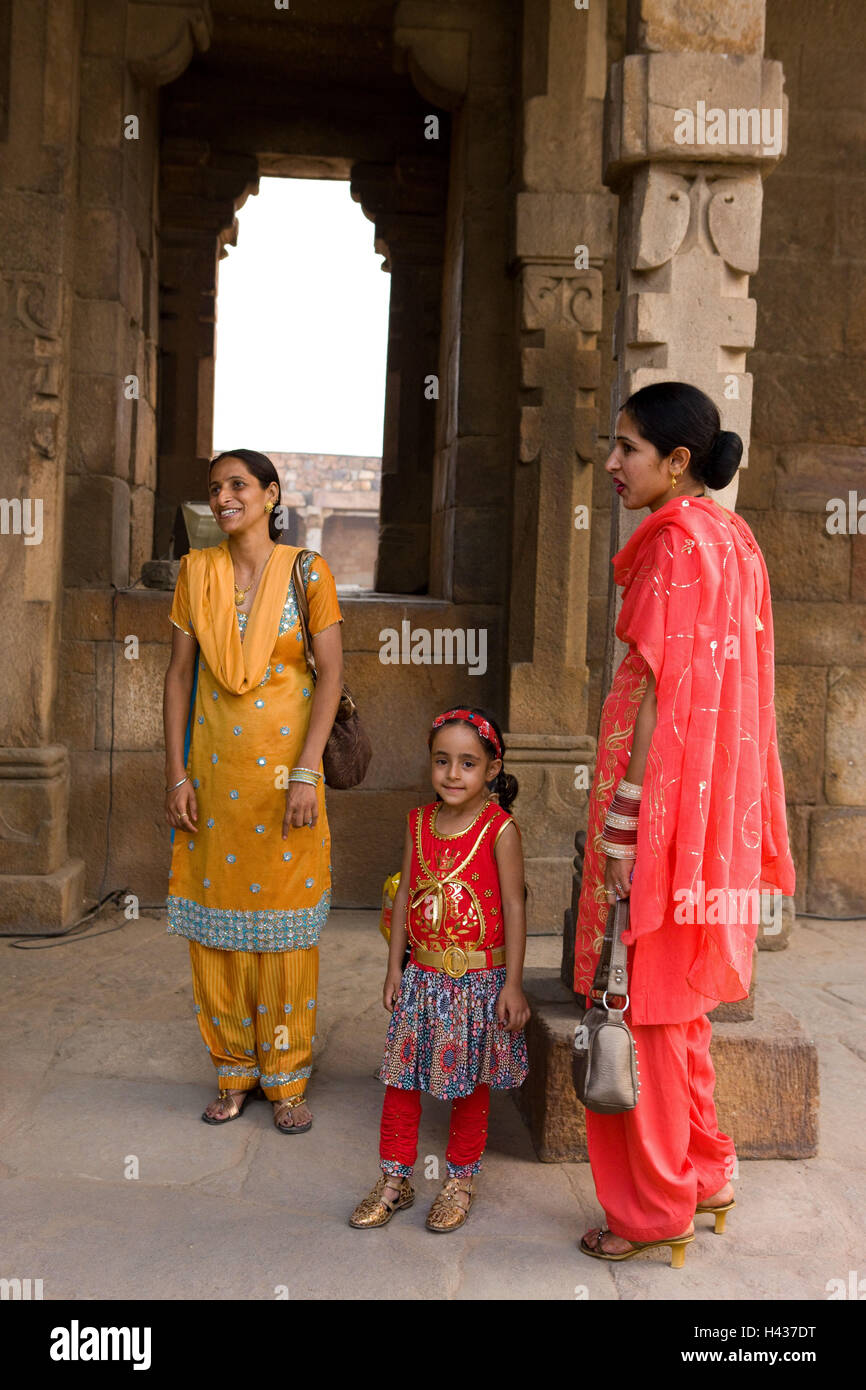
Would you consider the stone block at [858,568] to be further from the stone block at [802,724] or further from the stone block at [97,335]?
the stone block at [97,335]

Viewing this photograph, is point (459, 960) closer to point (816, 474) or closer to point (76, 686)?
point (76, 686)

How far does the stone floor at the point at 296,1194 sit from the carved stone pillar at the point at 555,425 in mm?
1602

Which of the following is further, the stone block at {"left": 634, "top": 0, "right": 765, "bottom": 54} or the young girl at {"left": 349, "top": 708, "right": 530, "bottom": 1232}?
the stone block at {"left": 634, "top": 0, "right": 765, "bottom": 54}

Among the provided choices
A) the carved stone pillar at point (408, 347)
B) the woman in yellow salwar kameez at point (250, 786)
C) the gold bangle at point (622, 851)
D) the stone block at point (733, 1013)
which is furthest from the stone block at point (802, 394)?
the gold bangle at point (622, 851)

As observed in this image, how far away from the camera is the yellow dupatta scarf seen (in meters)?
3.23

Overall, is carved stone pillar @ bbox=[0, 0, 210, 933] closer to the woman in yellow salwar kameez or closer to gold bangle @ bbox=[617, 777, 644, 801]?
the woman in yellow salwar kameez

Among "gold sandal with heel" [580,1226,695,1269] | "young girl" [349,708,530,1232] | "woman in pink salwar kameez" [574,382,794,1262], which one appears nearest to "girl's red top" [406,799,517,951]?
"young girl" [349,708,530,1232]

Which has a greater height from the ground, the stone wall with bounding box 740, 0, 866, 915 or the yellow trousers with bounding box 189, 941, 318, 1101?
the stone wall with bounding box 740, 0, 866, 915

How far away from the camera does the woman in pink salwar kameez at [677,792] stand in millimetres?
2455

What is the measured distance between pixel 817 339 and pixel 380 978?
11.5ft

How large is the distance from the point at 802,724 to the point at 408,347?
3.38 meters

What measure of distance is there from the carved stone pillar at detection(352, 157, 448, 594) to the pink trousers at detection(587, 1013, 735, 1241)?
517 centimetres

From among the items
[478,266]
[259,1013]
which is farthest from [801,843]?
[259,1013]

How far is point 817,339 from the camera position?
5801mm
